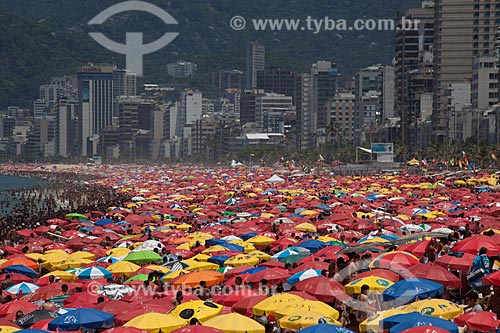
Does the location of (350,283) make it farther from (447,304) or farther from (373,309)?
(447,304)

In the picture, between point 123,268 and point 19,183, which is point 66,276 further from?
point 19,183

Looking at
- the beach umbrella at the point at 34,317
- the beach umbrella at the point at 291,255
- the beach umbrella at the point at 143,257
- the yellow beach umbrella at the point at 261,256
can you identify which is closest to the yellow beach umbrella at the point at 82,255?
the beach umbrella at the point at 143,257

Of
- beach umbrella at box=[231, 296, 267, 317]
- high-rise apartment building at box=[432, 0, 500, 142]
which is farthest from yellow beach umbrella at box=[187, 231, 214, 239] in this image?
high-rise apartment building at box=[432, 0, 500, 142]

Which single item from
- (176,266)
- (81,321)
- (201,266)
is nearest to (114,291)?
(176,266)

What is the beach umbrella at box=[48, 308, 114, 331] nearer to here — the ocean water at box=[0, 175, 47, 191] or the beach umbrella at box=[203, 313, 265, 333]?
the beach umbrella at box=[203, 313, 265, 333]

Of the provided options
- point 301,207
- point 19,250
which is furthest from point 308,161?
point 19,250

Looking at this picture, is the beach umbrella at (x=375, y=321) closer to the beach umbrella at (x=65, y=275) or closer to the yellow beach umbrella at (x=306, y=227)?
the beach umbrella at (x=65, y=275)

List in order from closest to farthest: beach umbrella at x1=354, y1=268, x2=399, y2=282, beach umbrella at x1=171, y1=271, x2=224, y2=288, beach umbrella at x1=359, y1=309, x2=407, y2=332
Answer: beach umbrella at x1=359, y1=309, x2=407, y2=332 → beach umbrella at x1=354, y1=268, x2=399, y2=282 → beach umbrella at x1=171, y1=271, x2=224, y2=288
